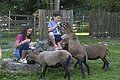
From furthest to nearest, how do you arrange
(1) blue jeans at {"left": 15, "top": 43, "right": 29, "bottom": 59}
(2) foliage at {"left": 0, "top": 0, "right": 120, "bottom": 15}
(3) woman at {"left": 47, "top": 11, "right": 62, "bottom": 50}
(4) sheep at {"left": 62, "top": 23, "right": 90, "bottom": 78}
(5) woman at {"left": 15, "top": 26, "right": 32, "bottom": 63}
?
(2) foliage at {"left": 0, "top": 0, "right": 120, "bottom": 15} < (3) woman at {"left": 47, "top": 11, "right": 62, "bottom": 50} < (1) blue jeans at {"left": 15, "top": 43, "right": 29, "bottom": 59} < (5) woman at {"left": 15, "top": 26, "right": 32, "bottom": 63} < (4) sheep at {"left": 62, "top": 23, "right": 90, "bottom": 78}

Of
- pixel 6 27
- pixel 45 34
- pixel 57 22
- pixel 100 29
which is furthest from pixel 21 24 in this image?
pixel 57 22

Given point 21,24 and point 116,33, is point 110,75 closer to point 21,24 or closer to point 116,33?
point 116,33

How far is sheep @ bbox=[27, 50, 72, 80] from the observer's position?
7.43 meters

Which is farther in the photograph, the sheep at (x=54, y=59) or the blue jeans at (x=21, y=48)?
the blue jeans at (x=21, y=48)

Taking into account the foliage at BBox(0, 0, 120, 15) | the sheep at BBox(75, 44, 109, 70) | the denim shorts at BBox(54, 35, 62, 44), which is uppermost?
the denim shorts at BBox(54, 35, 62, 44)

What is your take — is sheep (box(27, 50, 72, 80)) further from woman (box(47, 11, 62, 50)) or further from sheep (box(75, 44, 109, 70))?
sheep (box(75, 44, 109, 70))

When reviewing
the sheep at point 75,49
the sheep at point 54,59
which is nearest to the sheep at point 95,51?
the sheep at point 75,49

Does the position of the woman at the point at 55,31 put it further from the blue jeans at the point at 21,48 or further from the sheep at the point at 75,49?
the blue jeans at the point at 21,48

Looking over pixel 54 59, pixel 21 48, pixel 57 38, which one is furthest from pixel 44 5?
pixel 54 59

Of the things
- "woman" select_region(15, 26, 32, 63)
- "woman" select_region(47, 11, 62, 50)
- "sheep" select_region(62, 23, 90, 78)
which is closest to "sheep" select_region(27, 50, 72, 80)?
"woman" select_region(15, 26, 32, 63)

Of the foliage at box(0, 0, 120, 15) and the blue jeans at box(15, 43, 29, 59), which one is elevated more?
the blue jeans at box(15, 43, 29, 59)

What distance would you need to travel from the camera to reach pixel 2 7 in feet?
88.3

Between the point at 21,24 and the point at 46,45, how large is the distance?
18029 mm

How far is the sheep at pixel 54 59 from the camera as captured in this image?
7.43m
